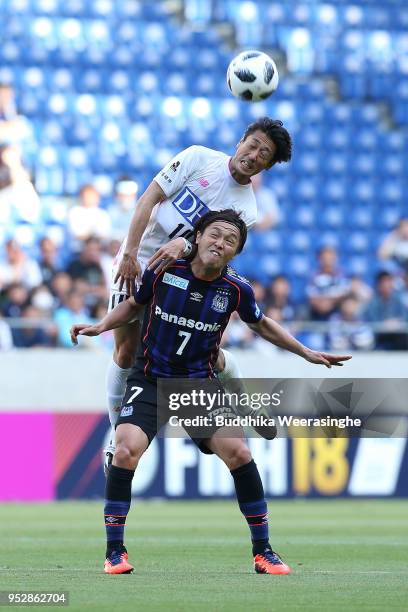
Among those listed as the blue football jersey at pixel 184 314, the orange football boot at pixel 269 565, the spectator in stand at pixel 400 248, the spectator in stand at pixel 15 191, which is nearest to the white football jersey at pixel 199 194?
the blue football jersey at pixel 184 314

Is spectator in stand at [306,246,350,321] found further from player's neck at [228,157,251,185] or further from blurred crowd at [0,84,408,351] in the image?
player's neck at [228,157,251,185]

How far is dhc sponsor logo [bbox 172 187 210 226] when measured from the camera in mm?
7801

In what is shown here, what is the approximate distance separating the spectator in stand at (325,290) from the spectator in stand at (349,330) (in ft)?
0.35

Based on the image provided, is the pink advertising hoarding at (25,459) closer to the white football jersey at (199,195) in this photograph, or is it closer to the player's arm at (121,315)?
the white football jersey at (199,195)

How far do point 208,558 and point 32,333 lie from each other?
7481mm

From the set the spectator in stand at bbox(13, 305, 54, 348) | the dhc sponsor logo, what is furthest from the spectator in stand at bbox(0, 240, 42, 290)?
the dhc sponsor logo

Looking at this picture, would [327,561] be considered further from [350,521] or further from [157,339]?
[350,521]

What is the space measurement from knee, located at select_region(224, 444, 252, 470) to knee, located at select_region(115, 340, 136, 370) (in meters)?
1.30

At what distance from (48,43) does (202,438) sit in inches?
556

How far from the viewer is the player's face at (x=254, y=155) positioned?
741 centimetres

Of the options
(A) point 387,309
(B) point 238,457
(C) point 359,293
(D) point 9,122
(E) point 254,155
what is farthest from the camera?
(D) point 9,122

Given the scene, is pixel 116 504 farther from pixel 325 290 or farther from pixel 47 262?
pixel 325 290

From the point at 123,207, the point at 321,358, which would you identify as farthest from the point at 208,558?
the point at 123,207

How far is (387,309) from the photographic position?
15586mm
